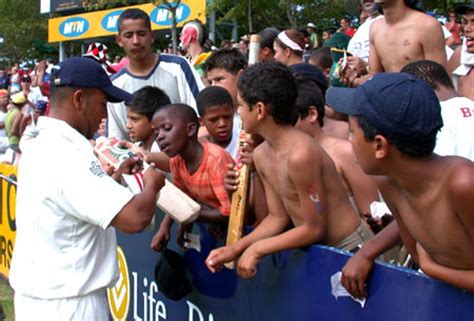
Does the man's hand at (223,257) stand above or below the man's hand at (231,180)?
below

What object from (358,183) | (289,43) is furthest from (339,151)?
(289,43)

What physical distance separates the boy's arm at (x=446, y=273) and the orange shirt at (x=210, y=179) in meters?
1.66

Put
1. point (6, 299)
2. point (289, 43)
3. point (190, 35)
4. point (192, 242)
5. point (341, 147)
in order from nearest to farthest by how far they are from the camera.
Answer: point (341, 147)
point (192, 242)
point (289, 43)
point (6, 299)
point (190, 35)

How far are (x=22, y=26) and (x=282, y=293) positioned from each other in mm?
45503

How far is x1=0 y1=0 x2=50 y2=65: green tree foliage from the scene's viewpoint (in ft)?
152

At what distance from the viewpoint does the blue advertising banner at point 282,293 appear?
2682 millimetres

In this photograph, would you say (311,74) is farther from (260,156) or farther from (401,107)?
(401,107)

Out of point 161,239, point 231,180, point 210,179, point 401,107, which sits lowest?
point 161,239

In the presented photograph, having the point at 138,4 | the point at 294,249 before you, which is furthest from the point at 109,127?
the point at 138,4

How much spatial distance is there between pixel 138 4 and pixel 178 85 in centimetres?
2618

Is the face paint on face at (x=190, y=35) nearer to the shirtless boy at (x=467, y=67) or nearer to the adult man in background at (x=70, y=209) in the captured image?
the shirtless boy at (x=467, y=67)

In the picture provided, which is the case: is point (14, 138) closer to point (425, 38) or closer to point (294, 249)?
point (425, 38)

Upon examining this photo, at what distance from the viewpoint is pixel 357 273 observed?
2.92 meters

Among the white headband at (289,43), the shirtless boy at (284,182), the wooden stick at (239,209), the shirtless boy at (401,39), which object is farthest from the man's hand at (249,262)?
the white headband at (289,43)
